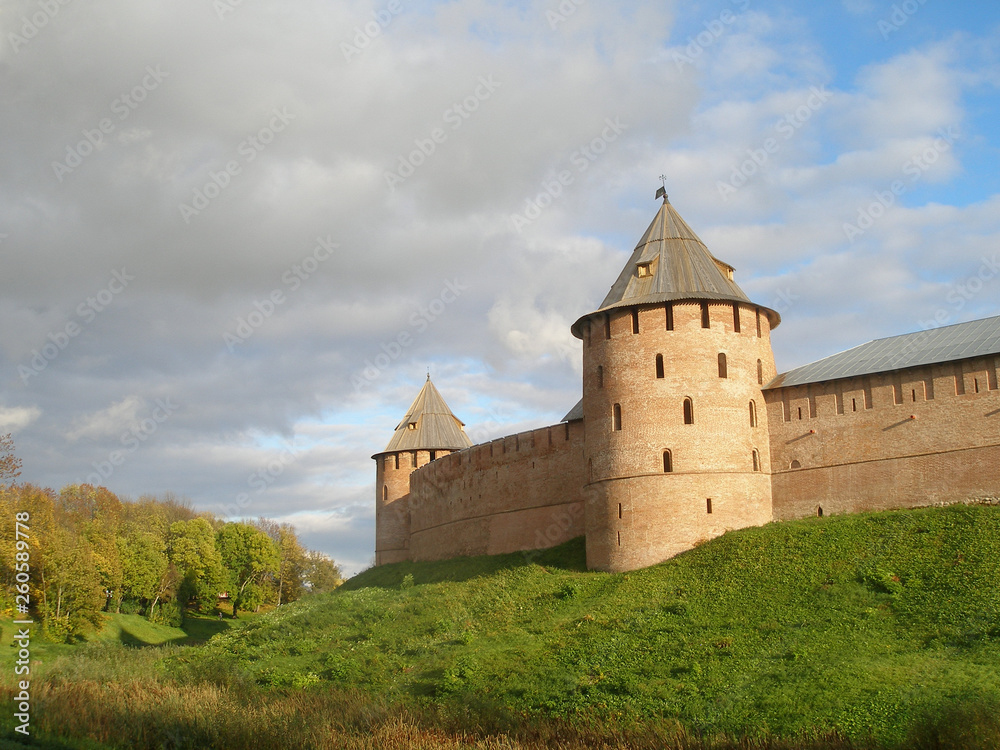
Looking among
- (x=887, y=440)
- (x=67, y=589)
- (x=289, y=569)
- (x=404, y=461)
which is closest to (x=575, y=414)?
(x=887, y=440)

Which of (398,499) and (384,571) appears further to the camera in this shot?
(398,499)

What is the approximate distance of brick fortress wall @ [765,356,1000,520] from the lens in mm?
20344

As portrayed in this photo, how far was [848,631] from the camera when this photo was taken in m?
16.2

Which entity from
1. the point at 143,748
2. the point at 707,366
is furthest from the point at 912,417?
the point at 143,748

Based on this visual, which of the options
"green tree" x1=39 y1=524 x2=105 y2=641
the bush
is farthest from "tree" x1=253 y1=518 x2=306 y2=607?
"green tree" x1=39 y1=524 x2=105 y2=641

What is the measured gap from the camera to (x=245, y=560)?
49.3 metres

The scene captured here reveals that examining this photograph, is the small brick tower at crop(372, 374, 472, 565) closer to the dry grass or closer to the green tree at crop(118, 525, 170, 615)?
the green tree at crop(118, 525, 170, 615)

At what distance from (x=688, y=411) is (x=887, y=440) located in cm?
448

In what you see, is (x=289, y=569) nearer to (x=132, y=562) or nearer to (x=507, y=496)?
(x=132, y=562)

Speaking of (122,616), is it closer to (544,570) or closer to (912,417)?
(544,570)

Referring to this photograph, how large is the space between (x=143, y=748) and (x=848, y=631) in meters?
11.8

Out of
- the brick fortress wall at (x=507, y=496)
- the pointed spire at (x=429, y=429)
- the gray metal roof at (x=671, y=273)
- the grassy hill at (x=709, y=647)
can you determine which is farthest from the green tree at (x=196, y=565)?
the gray metal roof at (x=671, y=273)

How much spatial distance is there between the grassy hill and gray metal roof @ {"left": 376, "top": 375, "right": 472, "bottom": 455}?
14.6 metres

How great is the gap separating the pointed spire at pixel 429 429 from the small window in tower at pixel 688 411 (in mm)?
17164
